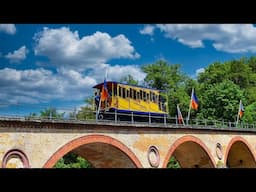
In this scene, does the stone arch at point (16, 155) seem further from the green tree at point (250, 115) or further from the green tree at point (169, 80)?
the green tree at point (169, 80)

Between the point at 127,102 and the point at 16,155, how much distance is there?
9.75m

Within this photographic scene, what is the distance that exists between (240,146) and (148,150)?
45.7ft

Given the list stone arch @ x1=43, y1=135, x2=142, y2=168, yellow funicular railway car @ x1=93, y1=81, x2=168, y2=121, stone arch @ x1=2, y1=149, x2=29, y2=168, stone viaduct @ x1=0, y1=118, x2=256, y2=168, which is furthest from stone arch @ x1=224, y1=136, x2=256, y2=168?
stone arch @ x1=2, y1=149, x2=29, y2=168

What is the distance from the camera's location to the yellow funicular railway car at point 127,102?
809 inches

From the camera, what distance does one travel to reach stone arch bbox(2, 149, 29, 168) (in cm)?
1212

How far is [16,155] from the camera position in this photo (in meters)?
12.7

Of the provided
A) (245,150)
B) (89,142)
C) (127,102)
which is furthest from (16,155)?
(245,150)

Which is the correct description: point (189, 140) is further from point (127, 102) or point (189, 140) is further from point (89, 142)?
point (89, 142)

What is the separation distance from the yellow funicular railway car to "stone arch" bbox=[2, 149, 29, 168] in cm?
684

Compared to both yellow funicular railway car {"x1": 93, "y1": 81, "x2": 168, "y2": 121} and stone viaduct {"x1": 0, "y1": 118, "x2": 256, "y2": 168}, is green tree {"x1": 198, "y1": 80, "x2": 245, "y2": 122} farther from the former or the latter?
yellow funicular railway car {"x1": 93, "y1": 81, "x2": 168, "y2": 121}

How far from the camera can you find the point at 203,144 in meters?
24.1
